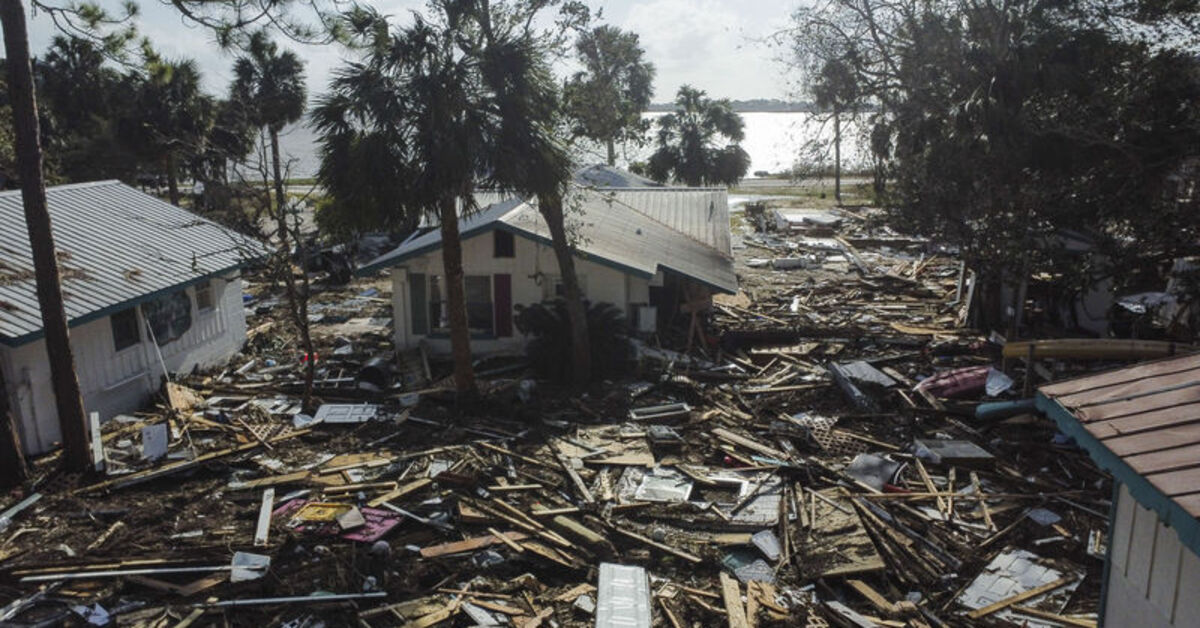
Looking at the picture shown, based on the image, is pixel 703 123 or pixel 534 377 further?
pixel 703 123

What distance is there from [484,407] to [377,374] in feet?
11.8

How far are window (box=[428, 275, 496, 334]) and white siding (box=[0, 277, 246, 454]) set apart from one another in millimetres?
5308

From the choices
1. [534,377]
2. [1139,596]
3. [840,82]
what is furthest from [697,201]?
[1139,596]

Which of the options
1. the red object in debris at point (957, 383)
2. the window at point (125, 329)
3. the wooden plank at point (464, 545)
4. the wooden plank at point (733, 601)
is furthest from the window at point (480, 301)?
the wooden plank at point (733, 601)

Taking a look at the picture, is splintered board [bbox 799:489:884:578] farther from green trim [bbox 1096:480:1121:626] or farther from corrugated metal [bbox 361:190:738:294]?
corrugated metal [bbox 361:190:738:294]

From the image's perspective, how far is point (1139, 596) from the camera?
5520mm

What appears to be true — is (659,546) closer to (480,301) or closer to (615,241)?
(480,301)

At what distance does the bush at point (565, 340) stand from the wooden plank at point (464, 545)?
27.2ft

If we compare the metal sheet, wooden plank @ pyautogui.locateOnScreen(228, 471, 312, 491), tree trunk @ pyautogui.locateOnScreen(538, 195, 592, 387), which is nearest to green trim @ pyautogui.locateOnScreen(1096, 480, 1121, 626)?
the metal sheet

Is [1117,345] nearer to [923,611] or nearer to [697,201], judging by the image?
[923,611]

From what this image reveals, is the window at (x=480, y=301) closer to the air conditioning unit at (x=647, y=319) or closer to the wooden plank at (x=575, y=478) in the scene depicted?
the air conditioning unit at (x=647, y=319)

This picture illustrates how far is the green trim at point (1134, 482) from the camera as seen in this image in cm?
A: 421

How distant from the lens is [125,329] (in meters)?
17.3

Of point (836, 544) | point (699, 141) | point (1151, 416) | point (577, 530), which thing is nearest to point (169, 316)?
point (577, 530)
